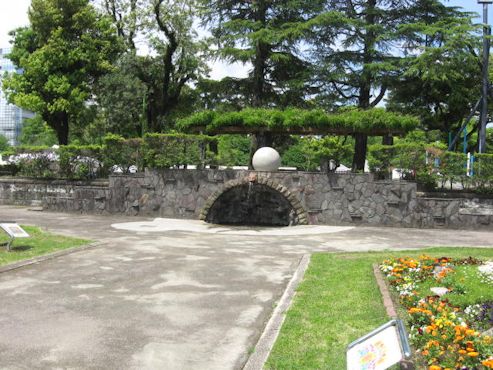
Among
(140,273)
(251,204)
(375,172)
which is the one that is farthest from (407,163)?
(140,273)

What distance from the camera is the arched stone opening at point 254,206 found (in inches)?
787

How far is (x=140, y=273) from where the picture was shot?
10141mm

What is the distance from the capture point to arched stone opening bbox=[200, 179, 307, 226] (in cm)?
2000

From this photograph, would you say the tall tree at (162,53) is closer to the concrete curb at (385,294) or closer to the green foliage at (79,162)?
the green foliage at (79,162)

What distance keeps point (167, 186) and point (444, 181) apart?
37.1 ft

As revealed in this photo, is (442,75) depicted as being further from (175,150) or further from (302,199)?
(175,150)

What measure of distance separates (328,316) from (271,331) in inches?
38.6

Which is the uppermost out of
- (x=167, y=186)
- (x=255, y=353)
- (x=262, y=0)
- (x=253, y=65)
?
(x=262, y=0)

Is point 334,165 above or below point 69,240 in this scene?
above

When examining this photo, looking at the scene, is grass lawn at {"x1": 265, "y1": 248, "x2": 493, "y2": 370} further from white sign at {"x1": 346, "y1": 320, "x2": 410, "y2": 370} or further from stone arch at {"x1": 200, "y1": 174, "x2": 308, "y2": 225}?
stone arch at {"x1": 200, "y1": 174, "x2": 308, "y2": 225}

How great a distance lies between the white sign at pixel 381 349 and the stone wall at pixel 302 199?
15902 mm

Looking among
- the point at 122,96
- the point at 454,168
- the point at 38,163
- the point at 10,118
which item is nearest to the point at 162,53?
the point at 122,96

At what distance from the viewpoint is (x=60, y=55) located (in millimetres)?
31562

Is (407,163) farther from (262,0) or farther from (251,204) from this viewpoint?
(262,0)
